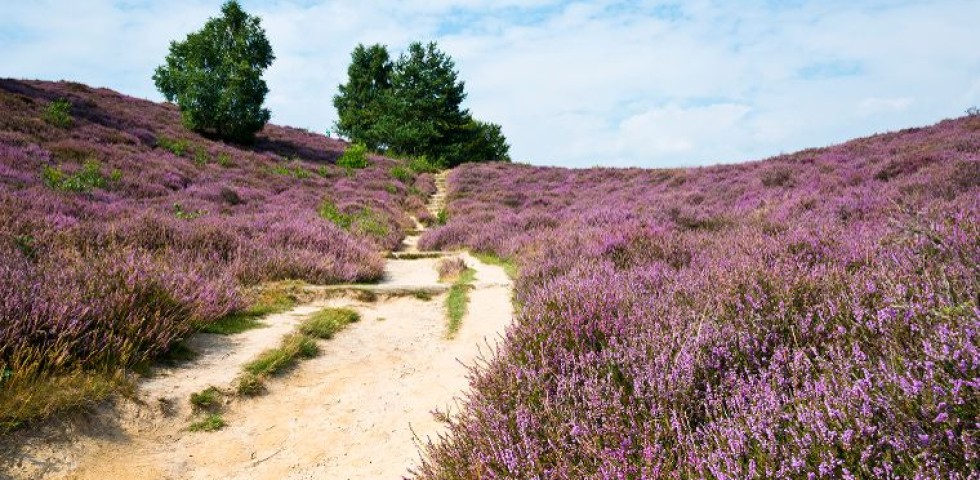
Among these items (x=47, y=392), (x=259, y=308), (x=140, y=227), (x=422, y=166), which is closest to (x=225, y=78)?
(x=422, y=166)

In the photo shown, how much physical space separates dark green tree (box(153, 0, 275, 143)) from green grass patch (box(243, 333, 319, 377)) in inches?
788

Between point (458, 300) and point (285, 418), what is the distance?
3382 mm

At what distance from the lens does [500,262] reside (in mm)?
9758

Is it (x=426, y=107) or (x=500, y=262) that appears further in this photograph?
(x=426, y=107)

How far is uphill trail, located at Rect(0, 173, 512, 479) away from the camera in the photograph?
294 cm

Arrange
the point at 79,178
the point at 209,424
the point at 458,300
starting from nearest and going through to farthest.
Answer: the point at 209,424 < the point at 458,300 < the point at 79,178

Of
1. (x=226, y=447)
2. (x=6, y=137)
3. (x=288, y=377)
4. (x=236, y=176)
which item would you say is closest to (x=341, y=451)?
(x=226, y=447)

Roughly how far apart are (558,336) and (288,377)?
7.90 ft

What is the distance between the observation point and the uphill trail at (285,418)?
294cm

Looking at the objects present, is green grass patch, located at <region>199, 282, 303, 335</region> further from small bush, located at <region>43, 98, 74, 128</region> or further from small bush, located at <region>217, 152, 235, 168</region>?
small bush, located at <region>43, 98, 74, 128</region>

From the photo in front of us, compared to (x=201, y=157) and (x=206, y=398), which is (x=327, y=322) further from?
(x=201, y=157)

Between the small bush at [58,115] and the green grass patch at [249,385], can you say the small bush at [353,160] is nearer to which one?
the small bush at [58,115]

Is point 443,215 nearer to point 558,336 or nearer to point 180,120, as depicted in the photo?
point 558,336

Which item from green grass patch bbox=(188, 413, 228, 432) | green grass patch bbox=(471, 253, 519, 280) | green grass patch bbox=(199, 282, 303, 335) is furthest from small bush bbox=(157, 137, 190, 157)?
green grass patch bbox=(188, 413, 228, 432)
